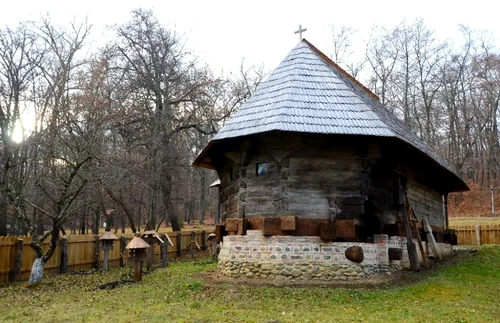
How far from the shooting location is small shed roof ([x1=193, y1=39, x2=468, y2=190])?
9.77 meters

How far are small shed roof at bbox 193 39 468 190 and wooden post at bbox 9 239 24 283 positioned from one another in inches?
200

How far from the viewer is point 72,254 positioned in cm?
1420

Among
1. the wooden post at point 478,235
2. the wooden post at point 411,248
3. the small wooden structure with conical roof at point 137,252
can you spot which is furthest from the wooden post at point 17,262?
the wooden post at point 478,235

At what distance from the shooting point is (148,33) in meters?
21.3

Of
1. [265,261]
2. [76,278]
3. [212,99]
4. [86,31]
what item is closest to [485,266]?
[265,261]

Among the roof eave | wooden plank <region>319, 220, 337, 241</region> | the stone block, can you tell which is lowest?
wooden plank <region>319, 220, 337, 241</region>

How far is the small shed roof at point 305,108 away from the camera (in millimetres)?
9766

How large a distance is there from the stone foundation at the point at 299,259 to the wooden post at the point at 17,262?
567 cm

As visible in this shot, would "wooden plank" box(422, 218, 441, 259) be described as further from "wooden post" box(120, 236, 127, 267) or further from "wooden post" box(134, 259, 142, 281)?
"wooden post" box(120, 236, 127, 267)

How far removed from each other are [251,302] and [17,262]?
6893 millimetres

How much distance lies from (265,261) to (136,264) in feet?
11.7

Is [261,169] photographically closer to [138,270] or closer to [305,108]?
[305,108]

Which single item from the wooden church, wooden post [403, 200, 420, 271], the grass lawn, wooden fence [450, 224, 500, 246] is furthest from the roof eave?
wooden fence [450, 224, 500, 246]

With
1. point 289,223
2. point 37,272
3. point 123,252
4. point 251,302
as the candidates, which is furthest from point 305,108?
point 123,252
